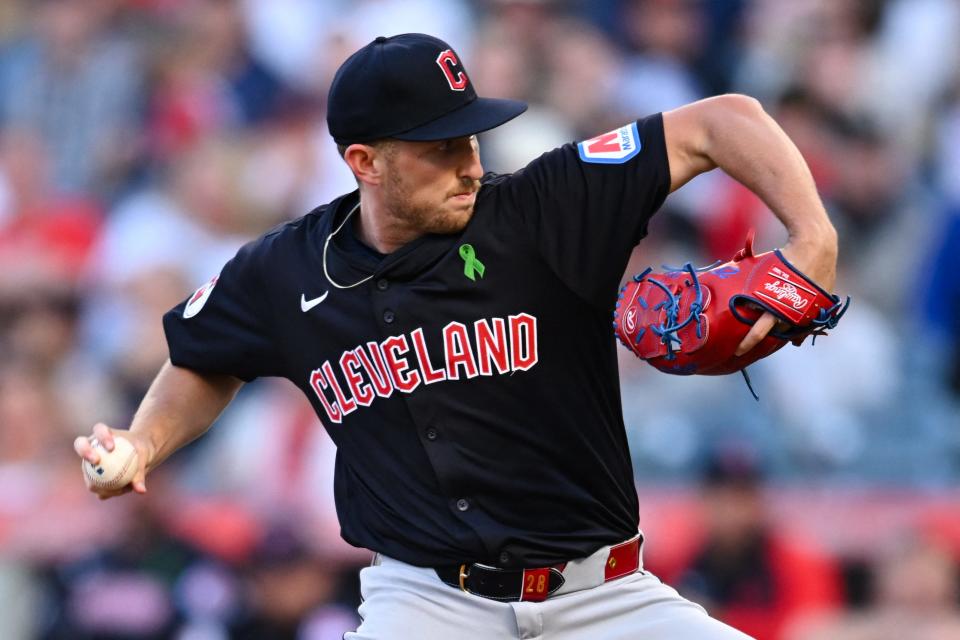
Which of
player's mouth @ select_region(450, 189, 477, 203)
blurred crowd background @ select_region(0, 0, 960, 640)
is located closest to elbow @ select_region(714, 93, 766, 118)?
player's mouth @ select_region(450, 189, 477, 203)

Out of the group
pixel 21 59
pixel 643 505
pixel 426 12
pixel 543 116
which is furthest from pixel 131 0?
pixel 643 505

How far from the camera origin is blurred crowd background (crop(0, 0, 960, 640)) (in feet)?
19.8

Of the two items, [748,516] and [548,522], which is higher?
[548,522]

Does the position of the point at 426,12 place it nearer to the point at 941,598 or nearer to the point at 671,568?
the point at 671,568

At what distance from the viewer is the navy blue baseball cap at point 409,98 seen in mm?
3168

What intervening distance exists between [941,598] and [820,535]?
0.57m

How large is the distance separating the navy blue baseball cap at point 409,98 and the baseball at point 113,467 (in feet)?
2.97

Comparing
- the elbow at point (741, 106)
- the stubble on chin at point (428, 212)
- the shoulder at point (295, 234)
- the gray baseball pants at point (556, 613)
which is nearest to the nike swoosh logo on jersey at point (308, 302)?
the shoulder at point (295, 234)

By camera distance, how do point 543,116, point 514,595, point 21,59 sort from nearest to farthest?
point 514,595, point 543,116, point 21,59

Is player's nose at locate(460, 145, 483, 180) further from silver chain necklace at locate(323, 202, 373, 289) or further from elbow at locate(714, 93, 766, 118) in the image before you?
elbow at locate(714, 93, 766, 118)

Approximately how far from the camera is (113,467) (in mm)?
3238

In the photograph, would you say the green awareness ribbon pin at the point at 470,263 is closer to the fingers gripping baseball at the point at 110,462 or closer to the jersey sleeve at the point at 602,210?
the jersey sleeve at the point at 602,210

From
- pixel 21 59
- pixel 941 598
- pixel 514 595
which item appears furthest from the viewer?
pixel 21 59

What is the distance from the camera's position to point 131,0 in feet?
26.4
